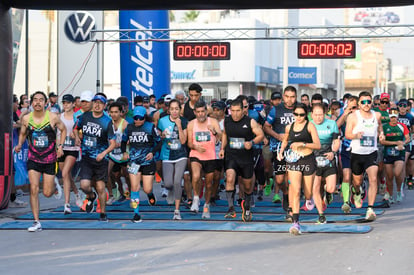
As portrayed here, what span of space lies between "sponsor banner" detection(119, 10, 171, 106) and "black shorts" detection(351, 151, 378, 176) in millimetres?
10517

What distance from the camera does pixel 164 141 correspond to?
12219mm

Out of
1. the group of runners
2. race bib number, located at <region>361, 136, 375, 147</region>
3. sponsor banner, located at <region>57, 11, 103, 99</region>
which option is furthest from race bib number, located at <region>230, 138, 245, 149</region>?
sponsor banner, located at <region>57, 11, 103, 99</region>

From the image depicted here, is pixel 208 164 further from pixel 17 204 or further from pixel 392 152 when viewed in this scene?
pixel 392 152

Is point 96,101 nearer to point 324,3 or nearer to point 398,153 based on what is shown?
point 324,3

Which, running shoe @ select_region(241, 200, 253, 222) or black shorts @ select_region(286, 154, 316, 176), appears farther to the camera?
running shoe @ select_region(241, 200, 253, 222)

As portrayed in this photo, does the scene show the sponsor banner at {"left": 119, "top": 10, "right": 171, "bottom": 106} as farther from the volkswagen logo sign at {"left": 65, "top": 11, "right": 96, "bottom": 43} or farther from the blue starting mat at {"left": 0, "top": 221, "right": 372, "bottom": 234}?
the blue starting mat at {"left": 0, "top": 221, "right": 372, "bottom": 234}

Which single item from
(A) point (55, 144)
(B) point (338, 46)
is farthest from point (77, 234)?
(B) point (338, 46)

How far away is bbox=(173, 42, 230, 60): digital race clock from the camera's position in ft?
68.4

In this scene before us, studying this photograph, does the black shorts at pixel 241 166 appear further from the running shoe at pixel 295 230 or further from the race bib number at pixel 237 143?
the running shoe at pixel 295 230

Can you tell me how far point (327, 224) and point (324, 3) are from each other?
363 cm

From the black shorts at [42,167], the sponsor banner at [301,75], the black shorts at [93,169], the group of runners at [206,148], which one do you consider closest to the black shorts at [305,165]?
the group of runners at [206,148]

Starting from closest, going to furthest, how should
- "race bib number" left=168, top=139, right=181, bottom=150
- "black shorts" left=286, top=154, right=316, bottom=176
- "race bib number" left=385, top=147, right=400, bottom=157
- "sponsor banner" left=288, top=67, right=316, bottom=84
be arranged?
"black shorts" left=286, top=154, right=316, bottom=176 < "race bib number" left=168, top=139, right=181, bottom=150 < "race bib number" left=385, top=147, right=400, bottom=157 < "sponsor banner" left=288, top=67, right=316, bottom=84

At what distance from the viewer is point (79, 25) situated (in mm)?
29000

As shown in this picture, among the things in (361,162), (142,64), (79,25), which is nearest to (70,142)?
(361,162)
